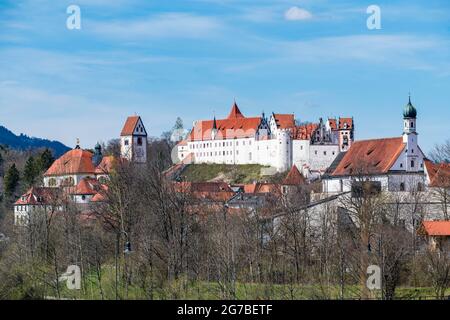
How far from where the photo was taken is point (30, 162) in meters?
65.2

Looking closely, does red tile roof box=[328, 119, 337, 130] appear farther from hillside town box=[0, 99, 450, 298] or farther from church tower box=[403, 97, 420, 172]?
church tower box=[403, 97, 420, 172]

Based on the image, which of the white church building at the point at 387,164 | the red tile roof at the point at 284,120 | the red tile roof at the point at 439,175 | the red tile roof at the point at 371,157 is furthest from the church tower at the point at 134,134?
the red tile roof at the point at 439,175

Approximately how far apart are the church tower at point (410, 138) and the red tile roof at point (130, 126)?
90.0ft

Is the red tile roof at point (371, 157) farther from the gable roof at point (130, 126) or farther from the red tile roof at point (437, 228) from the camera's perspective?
the gable roof at point (130, 126)

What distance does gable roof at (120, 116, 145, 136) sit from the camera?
71.8 m

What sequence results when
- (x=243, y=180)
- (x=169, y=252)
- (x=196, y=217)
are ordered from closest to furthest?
(x=169, y=252) < (x=196, y=217) < (x=243, y=180)

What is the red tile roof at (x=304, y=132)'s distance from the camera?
7775cm

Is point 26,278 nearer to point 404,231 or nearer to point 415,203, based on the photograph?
point 404,231

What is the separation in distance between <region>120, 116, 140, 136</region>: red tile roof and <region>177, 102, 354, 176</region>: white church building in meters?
12.3

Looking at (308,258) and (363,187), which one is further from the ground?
(363,187)
